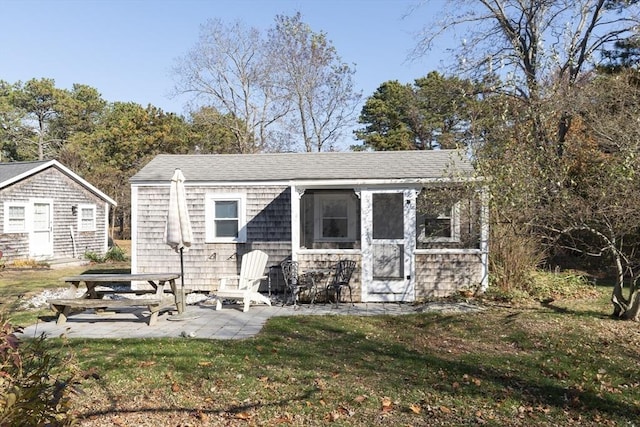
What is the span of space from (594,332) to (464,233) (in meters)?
4.31

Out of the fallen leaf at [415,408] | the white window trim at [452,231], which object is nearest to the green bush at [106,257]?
the white window trim at [452,231]

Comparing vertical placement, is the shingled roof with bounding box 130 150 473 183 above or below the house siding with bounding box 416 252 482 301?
above

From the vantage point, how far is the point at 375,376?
5406mm

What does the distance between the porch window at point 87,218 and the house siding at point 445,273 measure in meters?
16.2

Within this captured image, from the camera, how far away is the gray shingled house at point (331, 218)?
10438 millimetres

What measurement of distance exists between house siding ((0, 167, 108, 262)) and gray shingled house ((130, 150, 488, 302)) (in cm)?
833

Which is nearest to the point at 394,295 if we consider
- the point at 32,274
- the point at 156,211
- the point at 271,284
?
the point at 271,284

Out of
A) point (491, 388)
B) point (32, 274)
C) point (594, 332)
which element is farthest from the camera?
point (32, 274)

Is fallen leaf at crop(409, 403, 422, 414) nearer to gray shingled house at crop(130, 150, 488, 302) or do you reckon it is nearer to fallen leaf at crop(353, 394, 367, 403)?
fallen leaf at crop(353, 394, 367, 403)

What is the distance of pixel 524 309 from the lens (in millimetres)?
9031

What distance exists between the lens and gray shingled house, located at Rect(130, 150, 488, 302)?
10.4 metres

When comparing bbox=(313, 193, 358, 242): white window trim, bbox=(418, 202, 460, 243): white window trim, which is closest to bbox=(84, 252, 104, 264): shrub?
bbox=(313, 193, 358, 242): white window trim

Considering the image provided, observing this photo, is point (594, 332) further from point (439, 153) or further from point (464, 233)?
point (439, 153)

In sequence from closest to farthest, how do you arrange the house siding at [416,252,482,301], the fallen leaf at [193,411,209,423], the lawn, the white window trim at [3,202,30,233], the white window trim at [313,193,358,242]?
the fallen leaf at [193,411,209,423] < the lawn < the house siding at [416,252,482,301] < the white window trim at [313,193,358,242] < the white window trim at [3,202,30,233]
